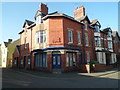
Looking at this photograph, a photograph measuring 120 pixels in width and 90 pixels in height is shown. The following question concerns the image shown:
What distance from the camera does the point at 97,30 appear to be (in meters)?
25.7

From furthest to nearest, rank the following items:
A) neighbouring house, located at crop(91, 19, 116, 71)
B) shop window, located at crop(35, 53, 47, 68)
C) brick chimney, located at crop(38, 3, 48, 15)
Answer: neighbouring house, located at crop(91, 19, 116, 71)
brick chimney, located at crop(38, 3, 48, 15)
shop window, located at crop(35, 53, 47, 68)

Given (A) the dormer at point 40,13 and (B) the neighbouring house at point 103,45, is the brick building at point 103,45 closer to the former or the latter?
(B) the neighbouring house at point 103,45

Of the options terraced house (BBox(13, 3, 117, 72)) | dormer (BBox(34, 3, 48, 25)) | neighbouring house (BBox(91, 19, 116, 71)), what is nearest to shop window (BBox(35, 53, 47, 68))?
terraced house (BBox(13, 3, 117, 72))

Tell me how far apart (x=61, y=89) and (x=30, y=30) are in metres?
16.8

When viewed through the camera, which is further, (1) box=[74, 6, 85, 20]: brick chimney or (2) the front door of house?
(1) box=[74, 6, 85, 20]: brick chimney

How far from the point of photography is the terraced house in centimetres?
1634

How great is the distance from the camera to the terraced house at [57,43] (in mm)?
16344

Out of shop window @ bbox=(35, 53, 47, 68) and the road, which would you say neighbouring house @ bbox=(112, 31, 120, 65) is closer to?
shop window @ bbox=(35, 53, 47, 68)

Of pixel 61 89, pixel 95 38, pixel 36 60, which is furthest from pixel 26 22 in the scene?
pixel 61 89

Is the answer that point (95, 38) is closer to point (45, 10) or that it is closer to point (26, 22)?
point (45, 10)

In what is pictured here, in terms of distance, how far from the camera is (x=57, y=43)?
16.7 meters

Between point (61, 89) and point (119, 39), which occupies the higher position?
point (119, 39)

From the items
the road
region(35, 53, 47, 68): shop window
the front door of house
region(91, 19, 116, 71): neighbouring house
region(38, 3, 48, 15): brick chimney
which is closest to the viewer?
the road

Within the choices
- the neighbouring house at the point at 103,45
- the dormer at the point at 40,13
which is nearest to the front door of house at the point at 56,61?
the dormer at the point at 40,13
